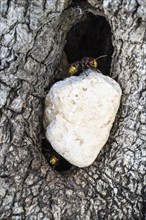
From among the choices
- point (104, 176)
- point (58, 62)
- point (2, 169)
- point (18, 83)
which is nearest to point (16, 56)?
point (18, 83)

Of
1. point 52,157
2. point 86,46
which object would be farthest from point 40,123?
point 86,46

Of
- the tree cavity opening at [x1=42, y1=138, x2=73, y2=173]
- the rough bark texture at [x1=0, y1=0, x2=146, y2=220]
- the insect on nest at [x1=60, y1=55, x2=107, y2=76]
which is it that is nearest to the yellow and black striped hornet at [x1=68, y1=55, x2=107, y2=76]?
the insect on nest at [x1=60, y1=55, x2=107, y2=76]

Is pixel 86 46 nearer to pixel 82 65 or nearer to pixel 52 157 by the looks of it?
pixel 82 65

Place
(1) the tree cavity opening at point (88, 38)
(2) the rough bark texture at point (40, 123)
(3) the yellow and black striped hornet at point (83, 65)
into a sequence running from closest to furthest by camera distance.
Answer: (2) the rough bark texture at point (40, 123)
(3) the yellow and black striped hornet at point (83, 65)
(1) the tree cavity opening at point (88, 38)

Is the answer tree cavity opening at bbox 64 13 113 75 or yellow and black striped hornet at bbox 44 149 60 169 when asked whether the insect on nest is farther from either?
yellow and black striped hornet at bbox 44 149 60 169

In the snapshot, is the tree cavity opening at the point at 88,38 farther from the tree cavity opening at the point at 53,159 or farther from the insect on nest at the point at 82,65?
the tree cavity opening at the point at 53,159

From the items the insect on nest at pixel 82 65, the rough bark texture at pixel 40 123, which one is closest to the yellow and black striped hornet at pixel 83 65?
the insect on nest at pixel 82 65
